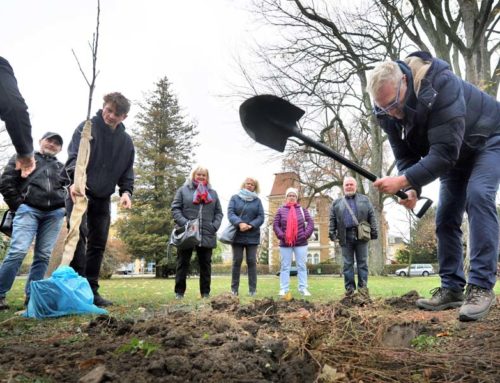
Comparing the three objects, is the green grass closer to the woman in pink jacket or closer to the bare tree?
the woman in pink jacket

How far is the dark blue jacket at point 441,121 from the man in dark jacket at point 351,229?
11.6ft

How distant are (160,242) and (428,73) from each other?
29.1 m

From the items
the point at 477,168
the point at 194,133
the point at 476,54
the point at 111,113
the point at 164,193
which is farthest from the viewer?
the point at 194,133

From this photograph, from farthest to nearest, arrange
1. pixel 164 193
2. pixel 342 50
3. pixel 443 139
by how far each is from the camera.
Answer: pixel 164 193 < pixel 342 50 < pixel 443 139

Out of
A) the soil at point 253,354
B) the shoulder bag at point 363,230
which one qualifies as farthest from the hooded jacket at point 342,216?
the soil at point 253,354

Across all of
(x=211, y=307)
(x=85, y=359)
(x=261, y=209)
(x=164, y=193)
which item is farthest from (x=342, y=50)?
(x=164, y=193)

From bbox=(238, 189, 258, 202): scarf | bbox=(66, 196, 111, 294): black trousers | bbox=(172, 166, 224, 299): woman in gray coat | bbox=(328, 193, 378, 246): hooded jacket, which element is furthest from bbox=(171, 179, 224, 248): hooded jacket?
bbox=(328, 193, 378, 246): hooded jacket

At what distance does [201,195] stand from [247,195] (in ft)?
3.79

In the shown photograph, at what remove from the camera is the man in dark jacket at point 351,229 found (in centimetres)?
699

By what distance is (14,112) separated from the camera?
310 cm

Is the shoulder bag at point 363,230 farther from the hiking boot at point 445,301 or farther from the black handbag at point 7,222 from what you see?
the black handbag at point 7,222

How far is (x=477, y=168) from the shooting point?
11.3 ft

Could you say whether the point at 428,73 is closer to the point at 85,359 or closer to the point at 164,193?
the point at 85,359

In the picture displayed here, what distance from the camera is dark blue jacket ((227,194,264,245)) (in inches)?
288
